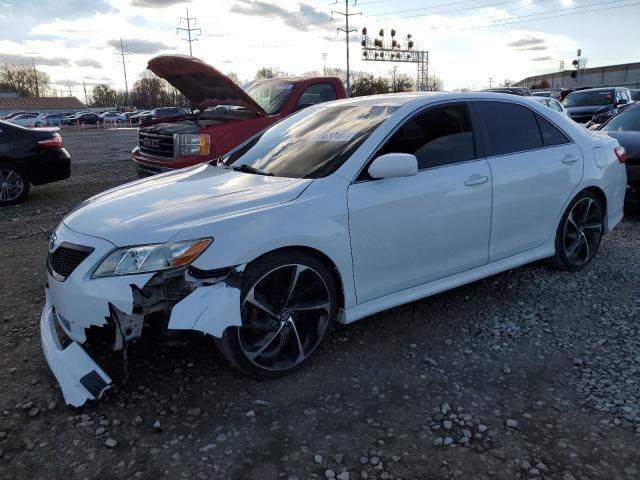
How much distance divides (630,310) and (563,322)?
0.60m

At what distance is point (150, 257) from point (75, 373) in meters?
0.78

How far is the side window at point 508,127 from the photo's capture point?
4043mm

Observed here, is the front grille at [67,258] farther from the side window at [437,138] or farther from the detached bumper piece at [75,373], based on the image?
the side window at [437,138]

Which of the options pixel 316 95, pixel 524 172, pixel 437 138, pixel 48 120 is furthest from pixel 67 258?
pixel 48 120

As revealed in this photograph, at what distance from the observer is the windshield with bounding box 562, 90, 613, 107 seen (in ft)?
59.3

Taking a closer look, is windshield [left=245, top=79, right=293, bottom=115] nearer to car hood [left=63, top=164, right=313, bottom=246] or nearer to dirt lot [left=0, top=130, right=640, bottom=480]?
car hood [left=63, top=164, right=313, bottom=246]

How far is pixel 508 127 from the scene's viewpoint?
13.7 feet

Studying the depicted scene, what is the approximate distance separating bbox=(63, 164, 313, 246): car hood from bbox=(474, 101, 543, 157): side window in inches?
64.7

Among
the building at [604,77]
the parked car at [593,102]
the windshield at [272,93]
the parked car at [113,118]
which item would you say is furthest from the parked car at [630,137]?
the building at [604,77]

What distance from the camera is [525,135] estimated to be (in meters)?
4.27

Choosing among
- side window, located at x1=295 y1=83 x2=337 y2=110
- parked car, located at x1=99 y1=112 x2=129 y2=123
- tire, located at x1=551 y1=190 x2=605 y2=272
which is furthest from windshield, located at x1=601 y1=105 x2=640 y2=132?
parked car, located at x1=99 y1=112 x2=129 y2=123

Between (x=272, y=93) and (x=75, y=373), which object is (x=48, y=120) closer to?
(x=272, y=93)

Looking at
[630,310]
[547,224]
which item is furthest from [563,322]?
[547,224]

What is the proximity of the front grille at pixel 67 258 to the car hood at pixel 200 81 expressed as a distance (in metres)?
4.13
